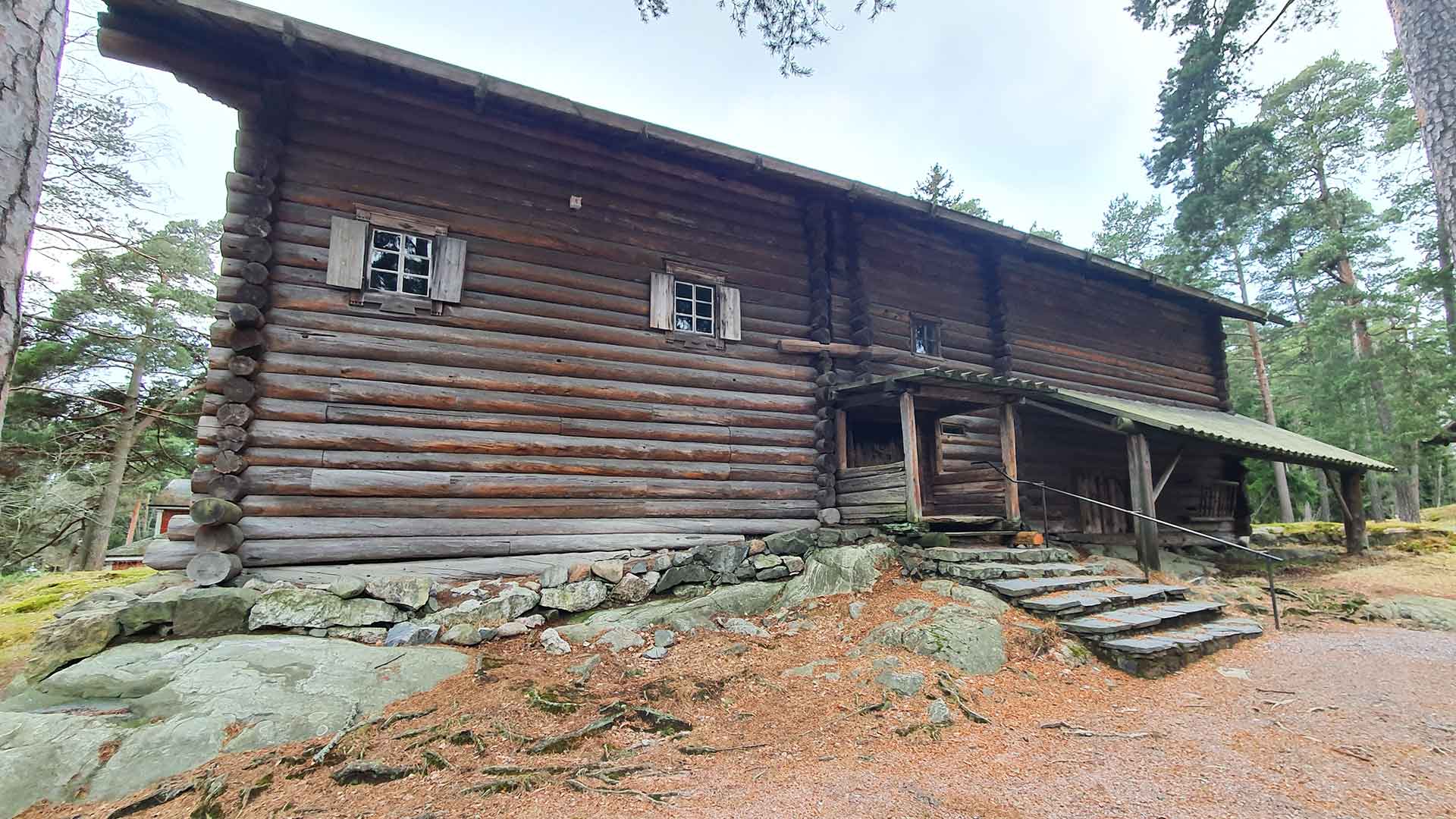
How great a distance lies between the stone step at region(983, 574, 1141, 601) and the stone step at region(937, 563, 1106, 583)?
0.36 ft

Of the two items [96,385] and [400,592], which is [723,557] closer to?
[400,592]

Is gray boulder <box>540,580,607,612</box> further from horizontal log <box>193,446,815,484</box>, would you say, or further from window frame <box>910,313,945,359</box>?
window frame <box>910,313,945,359</box>

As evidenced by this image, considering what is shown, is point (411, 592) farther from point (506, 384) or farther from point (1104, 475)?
point (1104, 475)

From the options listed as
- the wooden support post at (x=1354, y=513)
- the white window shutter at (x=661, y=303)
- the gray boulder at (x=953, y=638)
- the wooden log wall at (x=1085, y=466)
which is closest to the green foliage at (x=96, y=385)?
the white window shutter at (x=661, y=303)

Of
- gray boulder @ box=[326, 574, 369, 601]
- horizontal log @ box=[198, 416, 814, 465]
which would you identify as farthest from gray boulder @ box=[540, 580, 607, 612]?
gray boulder @ box=[326, 574, 369, 601]

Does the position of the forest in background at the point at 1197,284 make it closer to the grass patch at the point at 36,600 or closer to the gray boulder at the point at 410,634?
the grass patch at the point at 36,600

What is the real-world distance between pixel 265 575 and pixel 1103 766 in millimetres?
7769

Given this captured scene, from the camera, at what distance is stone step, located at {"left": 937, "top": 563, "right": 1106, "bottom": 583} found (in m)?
7.72

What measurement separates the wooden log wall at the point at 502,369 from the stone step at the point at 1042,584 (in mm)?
2917

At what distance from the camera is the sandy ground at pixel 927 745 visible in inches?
141

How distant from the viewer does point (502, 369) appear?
7902 mm

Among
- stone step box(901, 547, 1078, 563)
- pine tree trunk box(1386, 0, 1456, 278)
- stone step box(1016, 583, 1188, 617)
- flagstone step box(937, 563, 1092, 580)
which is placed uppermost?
pine tree trunk box(1386, 0, 1456, 278)

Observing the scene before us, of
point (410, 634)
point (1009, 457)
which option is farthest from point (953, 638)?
point (410, 634)

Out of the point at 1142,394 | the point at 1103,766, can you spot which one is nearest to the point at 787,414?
the point at 1103,766
